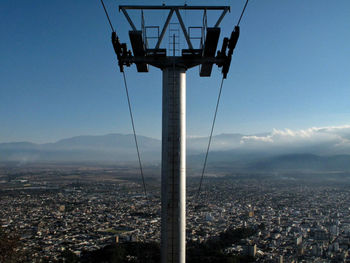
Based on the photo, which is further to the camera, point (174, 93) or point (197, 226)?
point (197, 226)

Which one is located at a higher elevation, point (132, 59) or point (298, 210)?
point (132, 59)

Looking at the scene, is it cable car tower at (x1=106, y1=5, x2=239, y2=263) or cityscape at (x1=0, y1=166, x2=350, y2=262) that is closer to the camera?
cable car tower at (x1=106, y1=5, x2=239, y2=263)

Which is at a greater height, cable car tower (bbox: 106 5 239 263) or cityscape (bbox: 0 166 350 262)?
cable car tower (bbox: 106 5 239 263)

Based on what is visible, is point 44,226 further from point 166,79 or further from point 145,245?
point 166,79

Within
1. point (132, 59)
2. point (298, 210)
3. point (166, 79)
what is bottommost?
point (298, 210)

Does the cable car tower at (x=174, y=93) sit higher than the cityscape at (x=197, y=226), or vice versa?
the cable car tower at (x=174, y=93)

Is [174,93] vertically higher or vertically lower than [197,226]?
higher

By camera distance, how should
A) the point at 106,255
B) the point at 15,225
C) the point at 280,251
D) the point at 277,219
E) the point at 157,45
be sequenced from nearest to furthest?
the point at 157,45 → the point at 106,255 → the point at 280,251 → the point at 15,225 → the point at 277,219

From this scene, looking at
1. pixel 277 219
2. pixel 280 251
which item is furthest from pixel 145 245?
pixel 277 219
